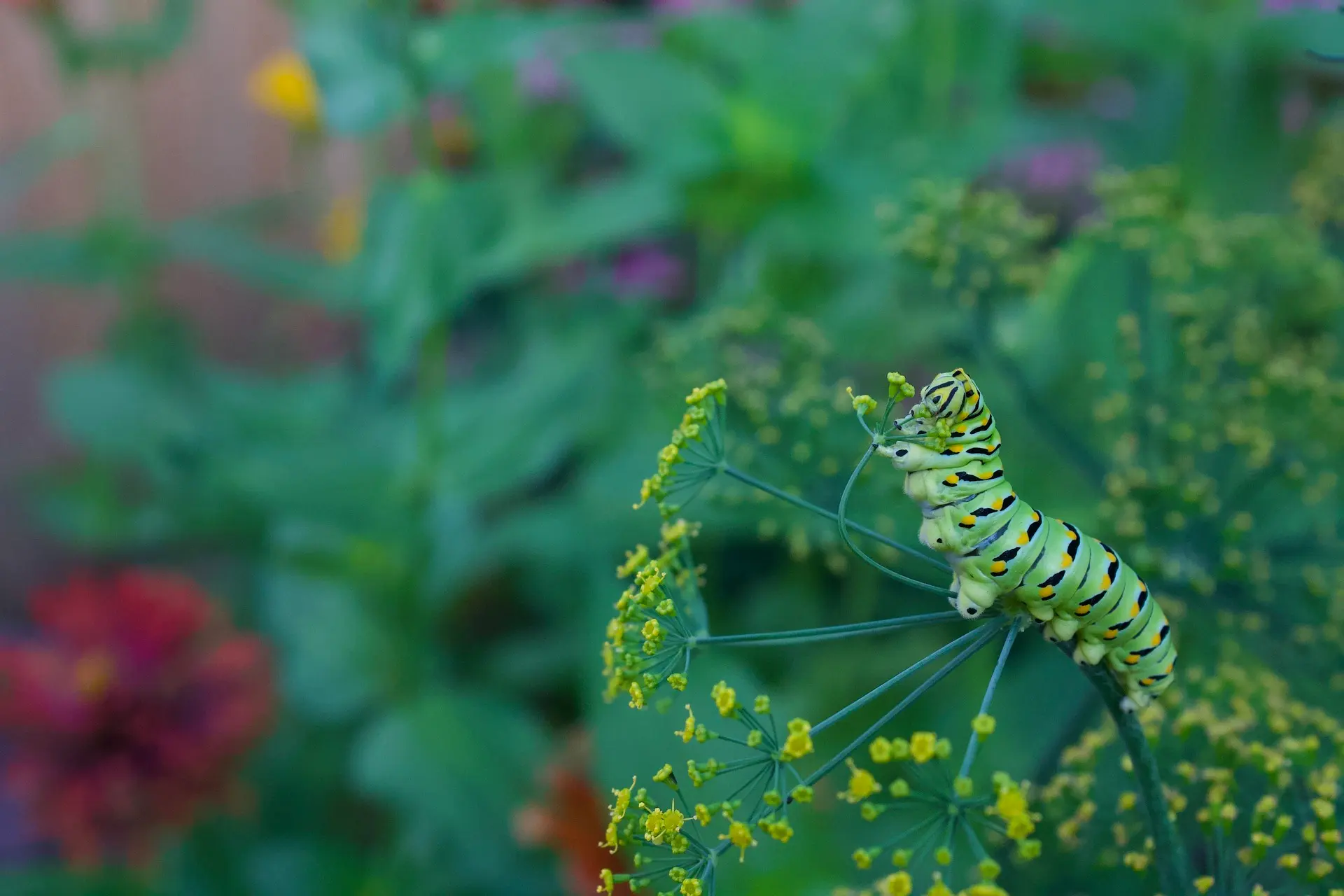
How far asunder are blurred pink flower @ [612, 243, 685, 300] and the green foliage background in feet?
0.06

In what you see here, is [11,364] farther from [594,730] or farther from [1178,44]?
[1178,44]

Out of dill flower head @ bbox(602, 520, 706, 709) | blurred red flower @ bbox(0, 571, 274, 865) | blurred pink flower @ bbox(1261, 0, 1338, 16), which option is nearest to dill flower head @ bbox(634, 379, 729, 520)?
dill flower head @ bbox(602, 520, 706, 709)

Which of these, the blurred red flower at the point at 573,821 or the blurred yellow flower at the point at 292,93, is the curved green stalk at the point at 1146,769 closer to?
the blurred red flower at the point at 573,821

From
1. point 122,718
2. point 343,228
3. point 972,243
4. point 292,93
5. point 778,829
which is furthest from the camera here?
point 343,228

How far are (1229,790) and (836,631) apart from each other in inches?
7.8

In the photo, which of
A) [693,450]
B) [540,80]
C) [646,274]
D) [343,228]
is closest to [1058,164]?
[646,274]

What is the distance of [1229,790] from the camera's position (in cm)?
40

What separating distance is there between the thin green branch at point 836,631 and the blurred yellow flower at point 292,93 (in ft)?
3.07

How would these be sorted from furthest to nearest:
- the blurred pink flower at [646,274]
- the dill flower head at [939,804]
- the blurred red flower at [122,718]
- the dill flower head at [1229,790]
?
the blurred pink flower at [646,274]
the blurred red flower at [122,718]
the dill flower head at [1229,790]
the dill flower head at [939,804]

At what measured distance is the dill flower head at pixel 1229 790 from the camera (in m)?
0.37

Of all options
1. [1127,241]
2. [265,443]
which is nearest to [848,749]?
[1127,241]

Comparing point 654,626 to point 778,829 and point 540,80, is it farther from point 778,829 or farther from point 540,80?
point 540,80

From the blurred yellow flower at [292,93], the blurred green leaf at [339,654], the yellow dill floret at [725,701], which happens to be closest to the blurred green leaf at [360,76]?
the blurred yellow flower at [292,93]

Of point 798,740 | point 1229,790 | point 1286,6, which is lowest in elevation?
point 1229,790
